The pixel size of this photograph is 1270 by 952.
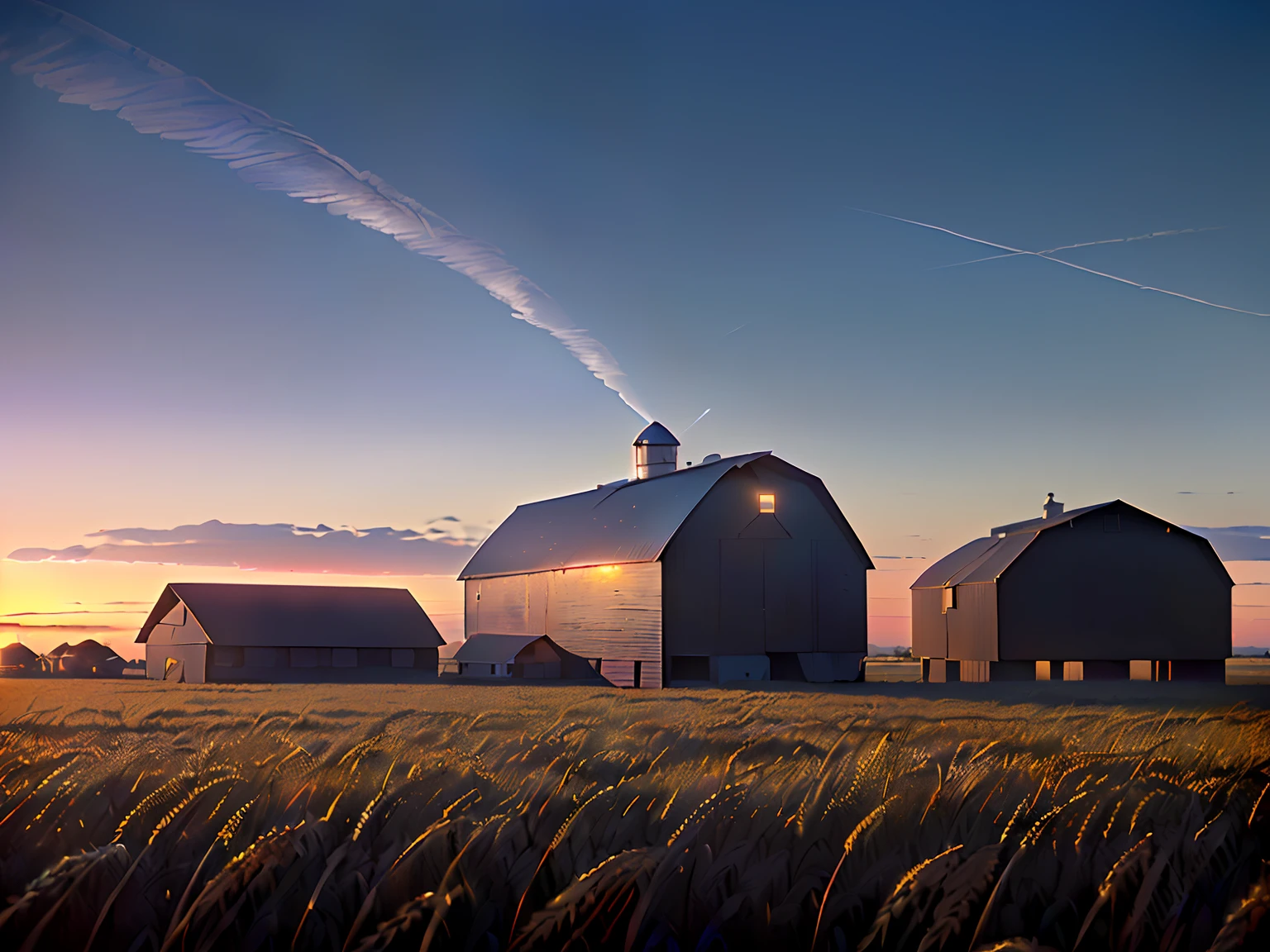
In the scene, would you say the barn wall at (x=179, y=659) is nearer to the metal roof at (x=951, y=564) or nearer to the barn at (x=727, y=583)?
the barn at (x=727, y=583)

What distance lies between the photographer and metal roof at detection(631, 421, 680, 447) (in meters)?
63.5

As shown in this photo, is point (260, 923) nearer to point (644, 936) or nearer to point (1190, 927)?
point (644, 936)

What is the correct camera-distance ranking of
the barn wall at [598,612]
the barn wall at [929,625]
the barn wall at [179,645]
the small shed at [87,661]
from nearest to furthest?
the barn wall at [598,612], the barn wall at [179,645], the barn wall at [929,625], the small shed at [87,661]

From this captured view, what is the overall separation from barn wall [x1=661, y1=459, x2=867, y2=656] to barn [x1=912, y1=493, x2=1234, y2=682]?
7637mm

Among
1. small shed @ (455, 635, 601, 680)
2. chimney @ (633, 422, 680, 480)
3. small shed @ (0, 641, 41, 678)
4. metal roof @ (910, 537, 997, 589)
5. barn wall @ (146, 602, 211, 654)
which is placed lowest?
small shed @ (0, 641, 41, 678)

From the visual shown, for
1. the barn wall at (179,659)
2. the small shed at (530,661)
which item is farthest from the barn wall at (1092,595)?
the barn wall at (179,659)

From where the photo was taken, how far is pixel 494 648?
57906mm

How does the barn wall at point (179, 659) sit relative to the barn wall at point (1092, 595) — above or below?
below

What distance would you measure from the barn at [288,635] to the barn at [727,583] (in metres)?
13.6

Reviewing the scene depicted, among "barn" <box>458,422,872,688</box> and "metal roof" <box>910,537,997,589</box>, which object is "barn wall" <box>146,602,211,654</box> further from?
"metal roof" <box>910,537,997,589</box>

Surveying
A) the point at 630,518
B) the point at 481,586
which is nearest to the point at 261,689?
the point at 630,518

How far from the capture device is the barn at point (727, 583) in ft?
153

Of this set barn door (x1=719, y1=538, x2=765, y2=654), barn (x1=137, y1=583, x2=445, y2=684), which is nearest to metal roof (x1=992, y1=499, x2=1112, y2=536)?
barn door (x1=719, y1=538, x2=765, y2=654)

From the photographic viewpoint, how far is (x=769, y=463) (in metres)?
48.4
